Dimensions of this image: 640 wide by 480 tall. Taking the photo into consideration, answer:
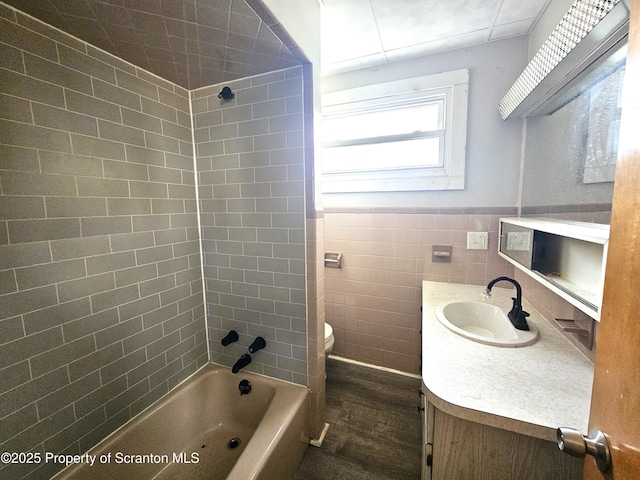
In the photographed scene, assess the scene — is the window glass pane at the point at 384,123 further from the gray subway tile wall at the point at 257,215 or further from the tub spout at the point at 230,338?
the tub spout at the point at 230,338

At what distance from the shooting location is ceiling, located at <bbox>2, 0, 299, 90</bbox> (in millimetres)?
920

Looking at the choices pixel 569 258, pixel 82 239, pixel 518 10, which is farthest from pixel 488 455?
pixel 518 10

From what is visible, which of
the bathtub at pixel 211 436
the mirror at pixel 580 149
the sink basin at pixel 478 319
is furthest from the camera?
the sink basin at pixel 478 319

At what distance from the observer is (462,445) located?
75 cm

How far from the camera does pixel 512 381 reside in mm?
816

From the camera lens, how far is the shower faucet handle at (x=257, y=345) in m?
1.48

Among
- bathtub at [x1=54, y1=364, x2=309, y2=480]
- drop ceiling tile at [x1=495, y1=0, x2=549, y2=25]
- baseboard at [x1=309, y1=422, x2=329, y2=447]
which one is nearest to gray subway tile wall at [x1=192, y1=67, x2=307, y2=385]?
bathtub at [x1=54, y1=364, x2=309, y2=480]

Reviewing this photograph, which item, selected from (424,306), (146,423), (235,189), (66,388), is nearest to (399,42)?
(235,189)

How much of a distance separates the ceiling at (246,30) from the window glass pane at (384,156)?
2.00 feet

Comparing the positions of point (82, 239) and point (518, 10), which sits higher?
point (518, 10)

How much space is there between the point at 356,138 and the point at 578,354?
1.84 m

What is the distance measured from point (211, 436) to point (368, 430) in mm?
1005

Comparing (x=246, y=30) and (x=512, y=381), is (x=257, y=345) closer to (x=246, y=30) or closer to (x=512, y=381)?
(x=512, y=381)

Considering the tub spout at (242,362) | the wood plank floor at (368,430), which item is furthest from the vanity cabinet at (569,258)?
the tub spout at (242,362)
